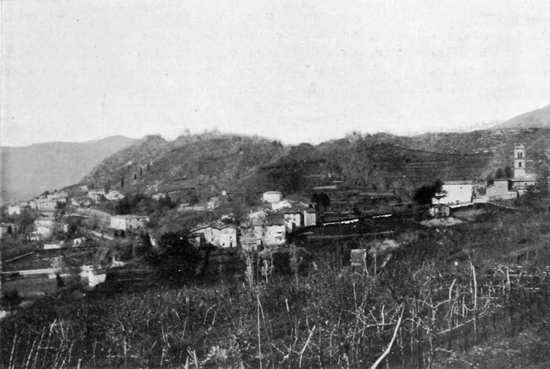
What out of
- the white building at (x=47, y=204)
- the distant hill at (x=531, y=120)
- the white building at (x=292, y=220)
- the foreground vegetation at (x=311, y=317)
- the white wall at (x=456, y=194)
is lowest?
the foreground vegetation at (x=311, y=317)

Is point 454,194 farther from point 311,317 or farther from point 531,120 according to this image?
point 311,317

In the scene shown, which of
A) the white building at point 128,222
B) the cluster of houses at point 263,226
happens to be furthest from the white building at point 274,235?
the white building at point 128,222

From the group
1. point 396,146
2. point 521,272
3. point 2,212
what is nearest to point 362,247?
point 396,146

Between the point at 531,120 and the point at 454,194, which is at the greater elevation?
the point at 531,120

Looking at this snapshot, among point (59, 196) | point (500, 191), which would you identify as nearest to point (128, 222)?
point (59, 196)

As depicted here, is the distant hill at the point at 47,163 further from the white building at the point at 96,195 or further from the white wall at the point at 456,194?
the white wall at the point at 456,194

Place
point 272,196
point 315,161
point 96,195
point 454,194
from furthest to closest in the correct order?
1. point 315,161
2. point 454,194
3. point 272,196
4. point 96,195

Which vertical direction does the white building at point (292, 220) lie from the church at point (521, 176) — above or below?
below
